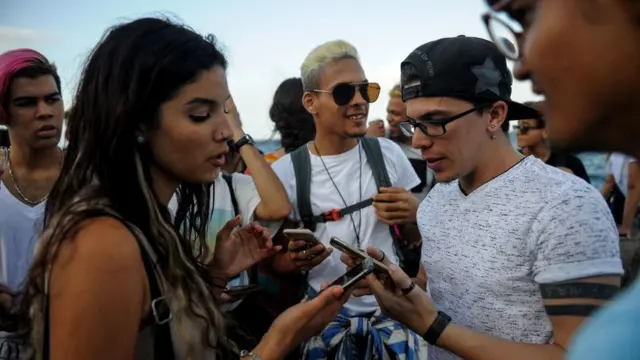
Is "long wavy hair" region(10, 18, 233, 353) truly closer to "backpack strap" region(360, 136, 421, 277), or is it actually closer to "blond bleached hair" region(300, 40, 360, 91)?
"backpack strap" region(360, 136, 421, 277)

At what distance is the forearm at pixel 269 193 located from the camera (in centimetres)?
338

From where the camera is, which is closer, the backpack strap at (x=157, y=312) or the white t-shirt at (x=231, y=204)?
the backpack strap at (x=157, y=312)

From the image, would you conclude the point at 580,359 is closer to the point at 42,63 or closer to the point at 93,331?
the point at 93,331

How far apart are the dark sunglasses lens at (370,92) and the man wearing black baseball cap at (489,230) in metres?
1.15

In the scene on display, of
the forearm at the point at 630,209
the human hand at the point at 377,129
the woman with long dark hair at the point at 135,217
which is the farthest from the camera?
the human hand at the point at 377,129

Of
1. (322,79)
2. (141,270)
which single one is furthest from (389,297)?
(322,79)

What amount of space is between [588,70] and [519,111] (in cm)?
160

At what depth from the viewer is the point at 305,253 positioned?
9.08 ft

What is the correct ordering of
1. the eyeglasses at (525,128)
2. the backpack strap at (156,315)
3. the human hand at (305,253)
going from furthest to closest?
the eyeglasses at (525,128), the human hand at (305,253), the backpack strap at (156,315)

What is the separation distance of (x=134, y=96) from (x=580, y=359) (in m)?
1.45

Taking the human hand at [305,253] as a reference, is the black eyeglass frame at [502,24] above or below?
above

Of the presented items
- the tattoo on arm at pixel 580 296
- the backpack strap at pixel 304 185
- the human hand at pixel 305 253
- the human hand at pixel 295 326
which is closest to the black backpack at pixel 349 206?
the backpack strap at pixel 304 185

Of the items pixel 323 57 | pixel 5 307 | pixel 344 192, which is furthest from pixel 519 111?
pixel 5 307

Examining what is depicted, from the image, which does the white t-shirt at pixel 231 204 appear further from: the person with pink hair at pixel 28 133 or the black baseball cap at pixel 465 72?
the black baseball cap at pixel 465 72
